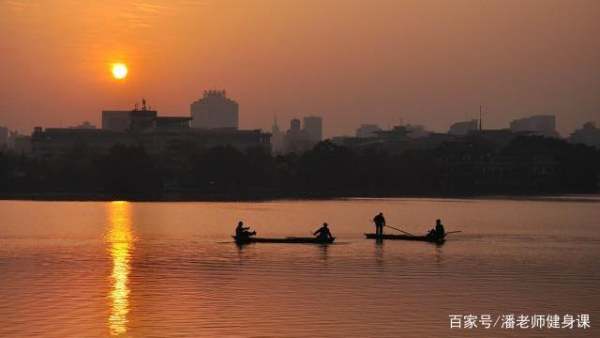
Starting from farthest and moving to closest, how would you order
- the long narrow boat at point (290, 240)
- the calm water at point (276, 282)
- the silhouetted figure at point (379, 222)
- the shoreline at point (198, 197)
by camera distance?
the shoreline at point (198, 197), the silhouetted figure at point (379, 222), the long narrow boat at point (290, 240), the calm water at point (276, 282)

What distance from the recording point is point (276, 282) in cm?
4159

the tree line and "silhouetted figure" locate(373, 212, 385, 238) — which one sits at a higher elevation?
the tree line

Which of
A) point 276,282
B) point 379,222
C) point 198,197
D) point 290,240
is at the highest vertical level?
point 198,197

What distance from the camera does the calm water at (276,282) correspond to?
31.6 metres

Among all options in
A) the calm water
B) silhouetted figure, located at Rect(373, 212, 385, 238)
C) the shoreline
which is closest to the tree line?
the shoreline

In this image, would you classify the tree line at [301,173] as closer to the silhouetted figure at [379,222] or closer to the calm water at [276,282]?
the calm water at [276,282]

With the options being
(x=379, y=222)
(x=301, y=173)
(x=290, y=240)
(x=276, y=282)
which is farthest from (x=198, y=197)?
(x=276, y=282)

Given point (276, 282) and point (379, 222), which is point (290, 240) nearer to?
point (379, 222)

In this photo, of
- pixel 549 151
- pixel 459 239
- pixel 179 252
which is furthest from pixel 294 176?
pixel 179 252

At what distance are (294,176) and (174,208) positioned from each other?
198 feet


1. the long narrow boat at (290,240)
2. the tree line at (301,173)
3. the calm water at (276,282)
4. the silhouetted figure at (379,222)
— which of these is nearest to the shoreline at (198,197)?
the tree line at (301,173)

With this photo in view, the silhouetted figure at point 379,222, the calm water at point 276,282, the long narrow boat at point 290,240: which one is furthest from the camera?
the silhouetted figure at point 379,222

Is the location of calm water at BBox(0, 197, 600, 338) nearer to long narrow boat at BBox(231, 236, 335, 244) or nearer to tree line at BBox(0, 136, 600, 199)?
long narrow boat at BBox(231, 236, 335, 244)

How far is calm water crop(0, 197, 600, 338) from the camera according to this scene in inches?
1243
